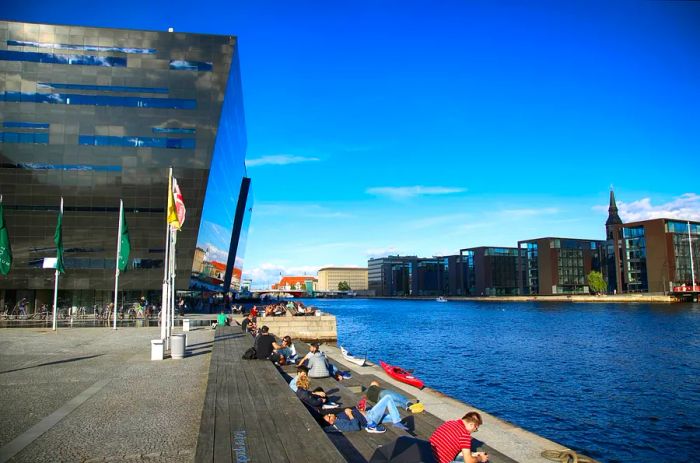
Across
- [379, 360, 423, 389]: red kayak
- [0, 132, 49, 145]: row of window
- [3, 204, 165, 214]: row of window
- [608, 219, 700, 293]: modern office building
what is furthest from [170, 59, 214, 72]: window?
[608, 219, 700, 293]: modern office building

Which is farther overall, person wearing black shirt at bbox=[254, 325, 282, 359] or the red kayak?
the red kayak

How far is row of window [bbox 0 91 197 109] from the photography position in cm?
6366

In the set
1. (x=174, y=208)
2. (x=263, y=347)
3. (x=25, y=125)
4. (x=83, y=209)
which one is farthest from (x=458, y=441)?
(x=25, y=125)

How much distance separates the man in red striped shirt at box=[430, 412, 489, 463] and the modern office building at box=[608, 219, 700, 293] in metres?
142

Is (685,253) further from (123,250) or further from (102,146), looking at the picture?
(123,250)

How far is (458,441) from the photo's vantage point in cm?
902

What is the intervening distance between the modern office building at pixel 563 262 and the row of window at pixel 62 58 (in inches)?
5932

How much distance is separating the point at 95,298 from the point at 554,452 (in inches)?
2507

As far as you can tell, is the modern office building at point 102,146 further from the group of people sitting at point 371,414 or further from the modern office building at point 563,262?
the modern office building at point 563,262

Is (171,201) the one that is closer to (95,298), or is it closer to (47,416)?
(47,416)

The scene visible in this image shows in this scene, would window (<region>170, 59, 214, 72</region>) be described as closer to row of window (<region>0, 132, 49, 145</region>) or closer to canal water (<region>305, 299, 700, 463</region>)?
row of window (<region>0, 132, 49, 145</region>)

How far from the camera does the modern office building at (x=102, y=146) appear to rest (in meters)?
62.7

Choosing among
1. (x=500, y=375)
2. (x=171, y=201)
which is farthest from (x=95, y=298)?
(x=500, y=375)

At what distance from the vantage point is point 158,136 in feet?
210
